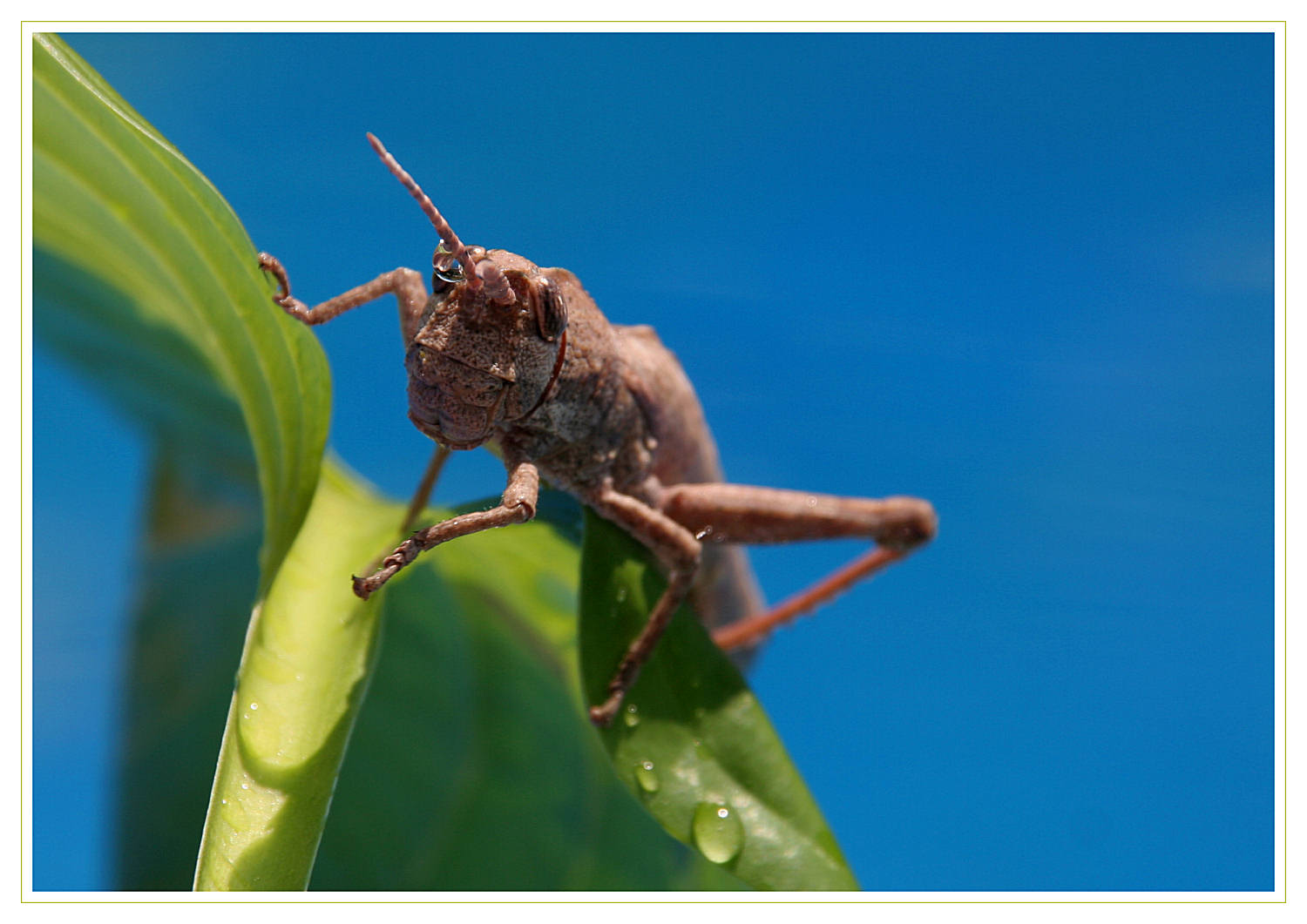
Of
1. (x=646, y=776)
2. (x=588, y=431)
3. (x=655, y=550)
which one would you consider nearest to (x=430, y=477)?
(x=588, y=431)

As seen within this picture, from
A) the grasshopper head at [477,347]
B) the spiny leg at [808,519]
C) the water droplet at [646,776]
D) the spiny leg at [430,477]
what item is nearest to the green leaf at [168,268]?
the grasshopper head at [477,347]

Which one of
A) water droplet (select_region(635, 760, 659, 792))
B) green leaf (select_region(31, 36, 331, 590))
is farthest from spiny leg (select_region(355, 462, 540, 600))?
water droplet (select_region(635, 760, 659, 792))

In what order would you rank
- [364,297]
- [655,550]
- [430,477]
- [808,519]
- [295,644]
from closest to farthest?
[295,644] → [364,297] → [655,550] → [430,477] → [808,519]

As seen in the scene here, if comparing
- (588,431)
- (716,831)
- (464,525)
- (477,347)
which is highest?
(477,347)

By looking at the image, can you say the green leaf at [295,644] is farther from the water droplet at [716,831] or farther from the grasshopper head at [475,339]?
the grasshopper head at [475,339]

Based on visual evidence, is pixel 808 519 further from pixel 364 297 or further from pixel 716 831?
pixel 364 297

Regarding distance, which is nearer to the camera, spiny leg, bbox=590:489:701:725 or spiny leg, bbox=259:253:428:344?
spiny leg, bbox=259:253:428:344

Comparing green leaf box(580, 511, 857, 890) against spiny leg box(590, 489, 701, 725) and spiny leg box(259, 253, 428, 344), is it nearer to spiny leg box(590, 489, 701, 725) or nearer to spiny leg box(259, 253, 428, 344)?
spiny leg box(590, 489, 701, 725)
